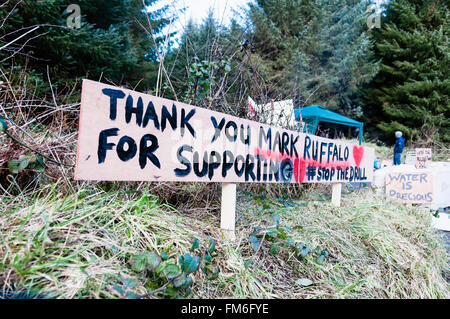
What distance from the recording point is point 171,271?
0.91 meters

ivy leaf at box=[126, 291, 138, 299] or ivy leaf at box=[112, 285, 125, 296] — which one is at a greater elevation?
ivy leaf at box=[112, 285, 125, 296]

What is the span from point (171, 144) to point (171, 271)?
22.5 inches

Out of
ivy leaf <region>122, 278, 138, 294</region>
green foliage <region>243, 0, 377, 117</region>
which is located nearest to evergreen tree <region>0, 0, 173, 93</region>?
ivy leaf <region>122, 278, 138, 294</region>

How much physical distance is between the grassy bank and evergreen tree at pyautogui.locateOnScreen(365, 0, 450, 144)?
11986mm

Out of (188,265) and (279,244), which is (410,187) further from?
(188,265)

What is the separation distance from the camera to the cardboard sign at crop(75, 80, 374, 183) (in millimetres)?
978

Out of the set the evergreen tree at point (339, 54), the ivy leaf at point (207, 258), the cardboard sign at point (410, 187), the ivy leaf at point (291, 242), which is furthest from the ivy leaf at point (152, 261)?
the evergreen tree at point (339, 54)

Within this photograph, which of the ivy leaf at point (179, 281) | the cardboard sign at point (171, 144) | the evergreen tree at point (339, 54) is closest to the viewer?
the ivy leaf at point (179, 281)

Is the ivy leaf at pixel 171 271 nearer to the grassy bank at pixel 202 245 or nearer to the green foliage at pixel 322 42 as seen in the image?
the grassy bank at pixel 202 245

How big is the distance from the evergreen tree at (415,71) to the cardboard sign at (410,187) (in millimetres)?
9958

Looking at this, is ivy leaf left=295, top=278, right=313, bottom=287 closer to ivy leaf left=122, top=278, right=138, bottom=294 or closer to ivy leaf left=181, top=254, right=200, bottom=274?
ivy leaf left=181, top=254, right=200, bottom=274

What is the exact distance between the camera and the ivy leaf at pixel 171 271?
90 centimetres

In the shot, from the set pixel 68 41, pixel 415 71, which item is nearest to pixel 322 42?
pixel 415 71
